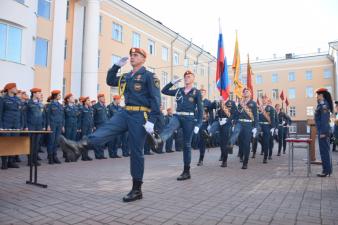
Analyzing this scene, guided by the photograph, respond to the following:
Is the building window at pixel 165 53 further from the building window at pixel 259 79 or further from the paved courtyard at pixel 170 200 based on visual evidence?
the paved courtyard at pixel 170 200

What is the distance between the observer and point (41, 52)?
63.7ft

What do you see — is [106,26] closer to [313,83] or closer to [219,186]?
[219,186]

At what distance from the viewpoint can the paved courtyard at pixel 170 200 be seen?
11.9 feet

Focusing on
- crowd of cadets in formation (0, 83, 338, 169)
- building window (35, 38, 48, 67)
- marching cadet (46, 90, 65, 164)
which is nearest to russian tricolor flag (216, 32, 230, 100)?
crowd of cadets in formation (0, 83, 338, 169)

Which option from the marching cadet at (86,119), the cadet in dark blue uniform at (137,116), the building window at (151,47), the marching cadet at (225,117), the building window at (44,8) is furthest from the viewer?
the building window at (151,47)

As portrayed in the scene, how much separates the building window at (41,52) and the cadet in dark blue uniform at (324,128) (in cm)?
1684

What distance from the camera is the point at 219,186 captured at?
18.6 feet

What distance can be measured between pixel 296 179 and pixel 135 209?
4154 millimetres

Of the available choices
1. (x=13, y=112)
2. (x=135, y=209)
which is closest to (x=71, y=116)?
(x=13, y=112)

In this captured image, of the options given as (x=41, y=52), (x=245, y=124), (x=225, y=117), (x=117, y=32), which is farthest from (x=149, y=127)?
(x=117, y=32)

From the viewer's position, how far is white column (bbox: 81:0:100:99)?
22.3m

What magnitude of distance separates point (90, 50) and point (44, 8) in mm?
4233

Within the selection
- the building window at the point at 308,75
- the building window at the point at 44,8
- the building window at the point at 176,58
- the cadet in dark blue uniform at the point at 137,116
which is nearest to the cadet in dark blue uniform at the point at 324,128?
the cadet in dark blue uniform at the point at 137,116

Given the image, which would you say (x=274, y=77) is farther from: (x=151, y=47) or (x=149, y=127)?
(x=149, y=127)
